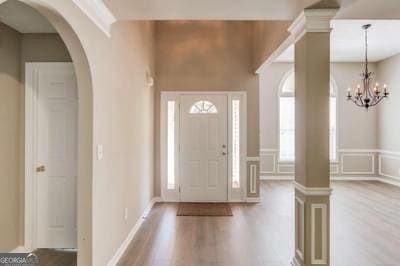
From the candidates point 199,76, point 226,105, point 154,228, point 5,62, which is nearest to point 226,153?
point 226,105

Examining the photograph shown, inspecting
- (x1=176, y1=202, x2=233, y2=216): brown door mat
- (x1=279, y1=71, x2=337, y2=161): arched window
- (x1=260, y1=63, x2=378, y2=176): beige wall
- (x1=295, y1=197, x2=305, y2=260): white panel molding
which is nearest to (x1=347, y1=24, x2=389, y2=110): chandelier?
(x1=260, y1=63, x2=378, y2=176): beige wall

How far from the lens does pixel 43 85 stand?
3311 mm

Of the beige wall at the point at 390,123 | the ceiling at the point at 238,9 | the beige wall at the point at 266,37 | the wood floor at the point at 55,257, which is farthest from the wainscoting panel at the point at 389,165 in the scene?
the wood floor at the point at 55,257

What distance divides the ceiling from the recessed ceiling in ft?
2.38

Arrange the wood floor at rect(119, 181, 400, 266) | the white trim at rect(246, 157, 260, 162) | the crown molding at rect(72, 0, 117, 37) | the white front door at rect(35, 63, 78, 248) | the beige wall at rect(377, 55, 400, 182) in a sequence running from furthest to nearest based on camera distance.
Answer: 1. the beige wall at rect(377, 55, 400, 182)
2. the white trim at rect(246, 157, 260, 162)
3. the white front door at rect(35, 63, 78, 248)
4. the wood floor at rect(119, 181, 400, 266)
5. the crown molding at rect(72, 0, 117, 37)

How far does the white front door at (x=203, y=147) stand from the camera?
5.93m

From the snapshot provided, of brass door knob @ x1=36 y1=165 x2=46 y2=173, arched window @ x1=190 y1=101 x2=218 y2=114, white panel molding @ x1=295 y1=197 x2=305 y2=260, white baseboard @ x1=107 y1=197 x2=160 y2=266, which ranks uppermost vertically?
arched window @ x1=190 y1=101 x2=218 y2=114

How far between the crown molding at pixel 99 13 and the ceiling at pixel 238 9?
5cm

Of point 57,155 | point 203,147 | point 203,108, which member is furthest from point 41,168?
point 203,108

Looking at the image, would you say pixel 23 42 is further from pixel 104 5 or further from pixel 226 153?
pixel 226 153

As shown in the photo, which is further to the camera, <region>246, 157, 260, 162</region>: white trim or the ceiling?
<region>246, 157, 260, 162</region>: white trim

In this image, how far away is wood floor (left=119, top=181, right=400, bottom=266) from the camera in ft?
10.4

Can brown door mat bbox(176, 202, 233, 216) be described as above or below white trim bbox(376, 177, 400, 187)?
below

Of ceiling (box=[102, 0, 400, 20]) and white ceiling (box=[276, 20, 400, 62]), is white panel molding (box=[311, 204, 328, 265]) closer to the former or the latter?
ceiling (box=[102, 0, 400, 20])
